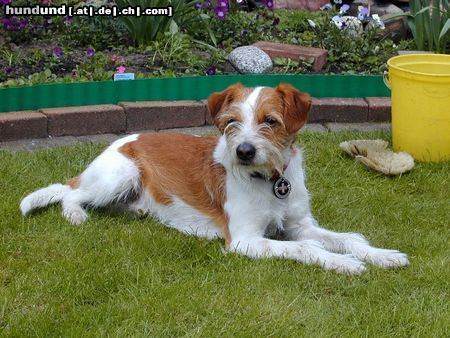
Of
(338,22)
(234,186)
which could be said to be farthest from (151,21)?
(234,186)

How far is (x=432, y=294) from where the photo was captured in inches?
166

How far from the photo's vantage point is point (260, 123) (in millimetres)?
4617

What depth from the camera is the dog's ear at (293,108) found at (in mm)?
4693

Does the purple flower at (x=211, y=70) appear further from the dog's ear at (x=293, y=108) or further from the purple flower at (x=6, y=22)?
the dog's ear at (x=293, y=108)

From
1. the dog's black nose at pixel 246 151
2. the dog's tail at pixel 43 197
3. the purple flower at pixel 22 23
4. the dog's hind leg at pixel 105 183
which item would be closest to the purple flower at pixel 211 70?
the purple flower at pixel 22 23

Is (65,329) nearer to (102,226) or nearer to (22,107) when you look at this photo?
(102,226)

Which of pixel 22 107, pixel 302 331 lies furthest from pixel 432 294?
pixel 22 107

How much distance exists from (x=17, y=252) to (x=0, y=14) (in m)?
4.22

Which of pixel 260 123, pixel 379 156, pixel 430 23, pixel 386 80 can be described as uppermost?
pixel 260 123

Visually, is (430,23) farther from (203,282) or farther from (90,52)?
(203,282)

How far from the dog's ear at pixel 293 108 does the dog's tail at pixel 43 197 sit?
1.67 metres

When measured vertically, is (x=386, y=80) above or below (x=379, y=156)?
above

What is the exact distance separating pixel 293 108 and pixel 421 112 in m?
2.09

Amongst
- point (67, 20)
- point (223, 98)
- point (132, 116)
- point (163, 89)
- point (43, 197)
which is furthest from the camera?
point (67, 20)
